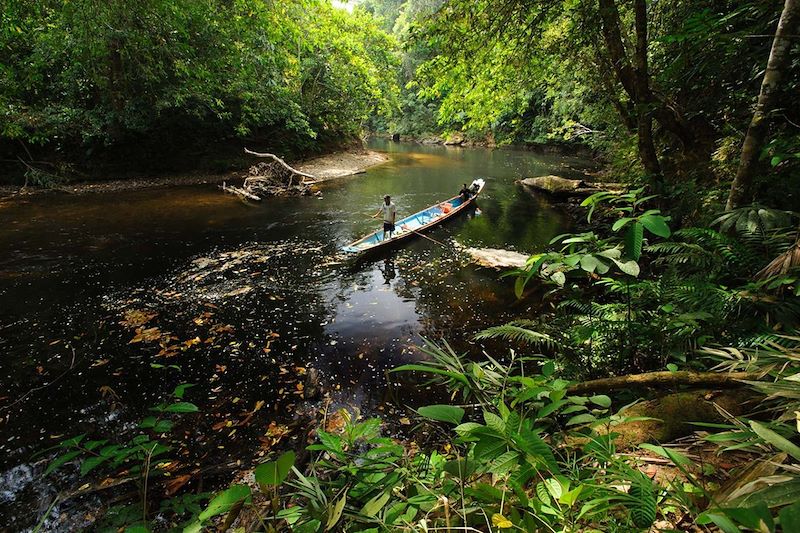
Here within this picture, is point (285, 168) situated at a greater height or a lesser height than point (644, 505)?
greater

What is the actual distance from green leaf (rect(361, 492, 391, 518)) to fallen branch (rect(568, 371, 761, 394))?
1.44m

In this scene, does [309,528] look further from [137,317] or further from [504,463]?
[137,317]


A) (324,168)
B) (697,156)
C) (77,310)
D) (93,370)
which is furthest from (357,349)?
(324,168)

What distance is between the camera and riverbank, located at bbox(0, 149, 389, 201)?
14.1m

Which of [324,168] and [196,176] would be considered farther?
[324,168]

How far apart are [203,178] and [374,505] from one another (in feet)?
67.9

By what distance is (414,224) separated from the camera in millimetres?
11852

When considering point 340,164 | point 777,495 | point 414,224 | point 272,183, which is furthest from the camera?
point 340,164

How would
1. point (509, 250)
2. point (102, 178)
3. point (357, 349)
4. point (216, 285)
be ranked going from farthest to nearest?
1. point (102, 178)
2. point (509, 250)
3. point (216, 285)
4. point (357, 349)

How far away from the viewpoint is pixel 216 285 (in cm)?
770

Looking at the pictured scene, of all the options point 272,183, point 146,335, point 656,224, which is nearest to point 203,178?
point 272,183

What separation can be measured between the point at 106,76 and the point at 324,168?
10.9m

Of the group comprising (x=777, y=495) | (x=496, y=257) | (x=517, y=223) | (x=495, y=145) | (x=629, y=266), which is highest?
(x=495, y=145)

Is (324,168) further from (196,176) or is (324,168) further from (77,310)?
(77,310)
